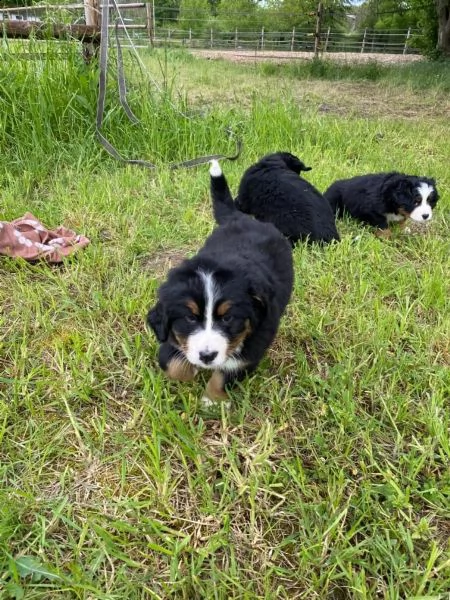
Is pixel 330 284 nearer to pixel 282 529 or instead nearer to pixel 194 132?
pixel 282 529

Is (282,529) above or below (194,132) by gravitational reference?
below

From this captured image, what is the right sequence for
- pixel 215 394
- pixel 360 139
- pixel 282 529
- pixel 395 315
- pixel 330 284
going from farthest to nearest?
1. pixel 360 139
2. pixel 330 284
3. pixel 395 315
4. pixel 215 394
5. pixel 282 529

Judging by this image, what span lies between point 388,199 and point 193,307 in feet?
9.20

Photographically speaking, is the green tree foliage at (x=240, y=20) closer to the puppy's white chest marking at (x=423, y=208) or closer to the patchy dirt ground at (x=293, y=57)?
the patchy dirt ground at (x=293, y=57)

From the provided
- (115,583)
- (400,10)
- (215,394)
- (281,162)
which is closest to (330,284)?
(215,394)

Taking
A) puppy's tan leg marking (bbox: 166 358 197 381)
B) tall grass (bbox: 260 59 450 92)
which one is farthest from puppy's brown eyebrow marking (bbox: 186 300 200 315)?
tall grass (bbox: 260 59 450 92)

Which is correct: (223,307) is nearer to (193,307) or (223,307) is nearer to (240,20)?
(193,307)

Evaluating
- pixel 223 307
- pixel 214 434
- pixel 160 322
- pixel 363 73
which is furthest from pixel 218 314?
pixel 363 73

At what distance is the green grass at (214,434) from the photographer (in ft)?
4.91

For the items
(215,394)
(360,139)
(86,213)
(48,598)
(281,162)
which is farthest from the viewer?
(360,139)

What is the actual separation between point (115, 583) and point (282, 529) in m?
0.57

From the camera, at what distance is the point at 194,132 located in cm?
518

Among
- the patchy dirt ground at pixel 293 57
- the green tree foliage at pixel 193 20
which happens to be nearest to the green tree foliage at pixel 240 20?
the green tree foliage at pixel 193 20

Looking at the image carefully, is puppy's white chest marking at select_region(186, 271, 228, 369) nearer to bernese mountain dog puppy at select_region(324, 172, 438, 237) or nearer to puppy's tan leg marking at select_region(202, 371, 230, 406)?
puppy's tan leg marking at select_region(202, 371, 230, 406)
